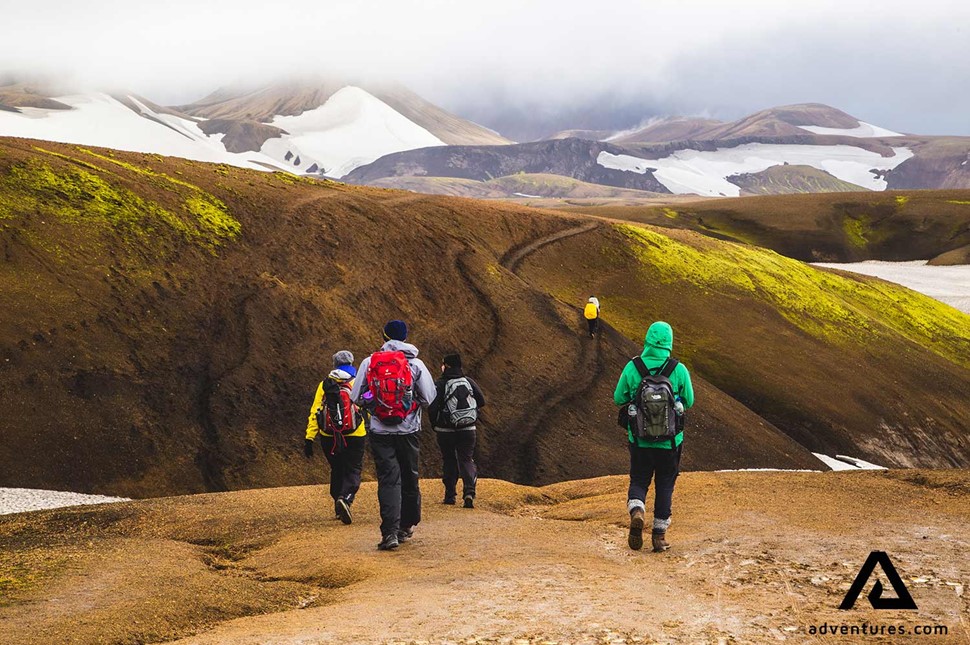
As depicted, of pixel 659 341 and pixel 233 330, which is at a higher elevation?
pixel 659 341

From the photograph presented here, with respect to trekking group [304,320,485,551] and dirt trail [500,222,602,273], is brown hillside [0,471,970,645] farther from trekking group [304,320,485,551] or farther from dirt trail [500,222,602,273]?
dirt trail [500,222,602,273]

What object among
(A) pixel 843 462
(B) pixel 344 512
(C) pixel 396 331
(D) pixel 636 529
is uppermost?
(C) pixel 396 331

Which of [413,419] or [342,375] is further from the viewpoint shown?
[342,375]

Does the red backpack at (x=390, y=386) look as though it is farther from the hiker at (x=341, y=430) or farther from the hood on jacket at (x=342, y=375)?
the hood on jacket at (x=342, y=375)

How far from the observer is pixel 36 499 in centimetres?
1905

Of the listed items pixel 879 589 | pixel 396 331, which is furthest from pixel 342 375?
pixel 879 589

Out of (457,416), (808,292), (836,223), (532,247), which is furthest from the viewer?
(836,223)

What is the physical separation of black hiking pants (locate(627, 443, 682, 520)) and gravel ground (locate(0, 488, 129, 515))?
1231 cm

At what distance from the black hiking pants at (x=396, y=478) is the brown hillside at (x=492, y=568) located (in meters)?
0.47

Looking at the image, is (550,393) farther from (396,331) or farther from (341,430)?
(396,331)

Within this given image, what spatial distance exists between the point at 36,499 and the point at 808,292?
49.4m

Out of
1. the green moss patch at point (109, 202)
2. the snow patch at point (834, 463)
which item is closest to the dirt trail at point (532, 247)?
the green moss patch at point (109, 202)

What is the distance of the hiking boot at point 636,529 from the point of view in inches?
497

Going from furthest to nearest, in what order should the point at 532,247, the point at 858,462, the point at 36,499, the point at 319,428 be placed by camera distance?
the point at 532,247 → the point at 858,462 → the point at 36,499 → the point at 319,428
